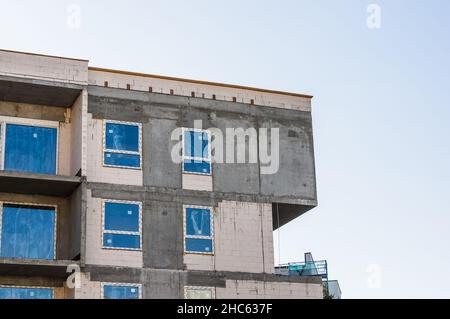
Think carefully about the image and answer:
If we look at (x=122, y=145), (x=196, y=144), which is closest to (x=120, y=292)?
(x=122, y=145)

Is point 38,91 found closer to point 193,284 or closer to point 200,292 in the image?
point 193,284

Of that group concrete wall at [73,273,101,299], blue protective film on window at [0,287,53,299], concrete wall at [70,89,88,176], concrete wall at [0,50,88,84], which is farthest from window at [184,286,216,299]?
concrete wall at [0,50,88,84]

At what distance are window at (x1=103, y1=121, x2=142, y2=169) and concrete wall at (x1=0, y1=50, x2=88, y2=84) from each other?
7.31 ft

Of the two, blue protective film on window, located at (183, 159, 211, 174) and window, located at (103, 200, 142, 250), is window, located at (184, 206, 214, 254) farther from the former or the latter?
window, located at (103, 200, 142, 250)

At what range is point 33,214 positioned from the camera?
117 feet

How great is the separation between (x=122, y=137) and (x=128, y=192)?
2278mm

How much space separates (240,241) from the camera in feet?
118

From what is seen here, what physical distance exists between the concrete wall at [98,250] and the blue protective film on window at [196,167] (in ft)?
12.8

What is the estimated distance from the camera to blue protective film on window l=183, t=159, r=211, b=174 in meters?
36.5
